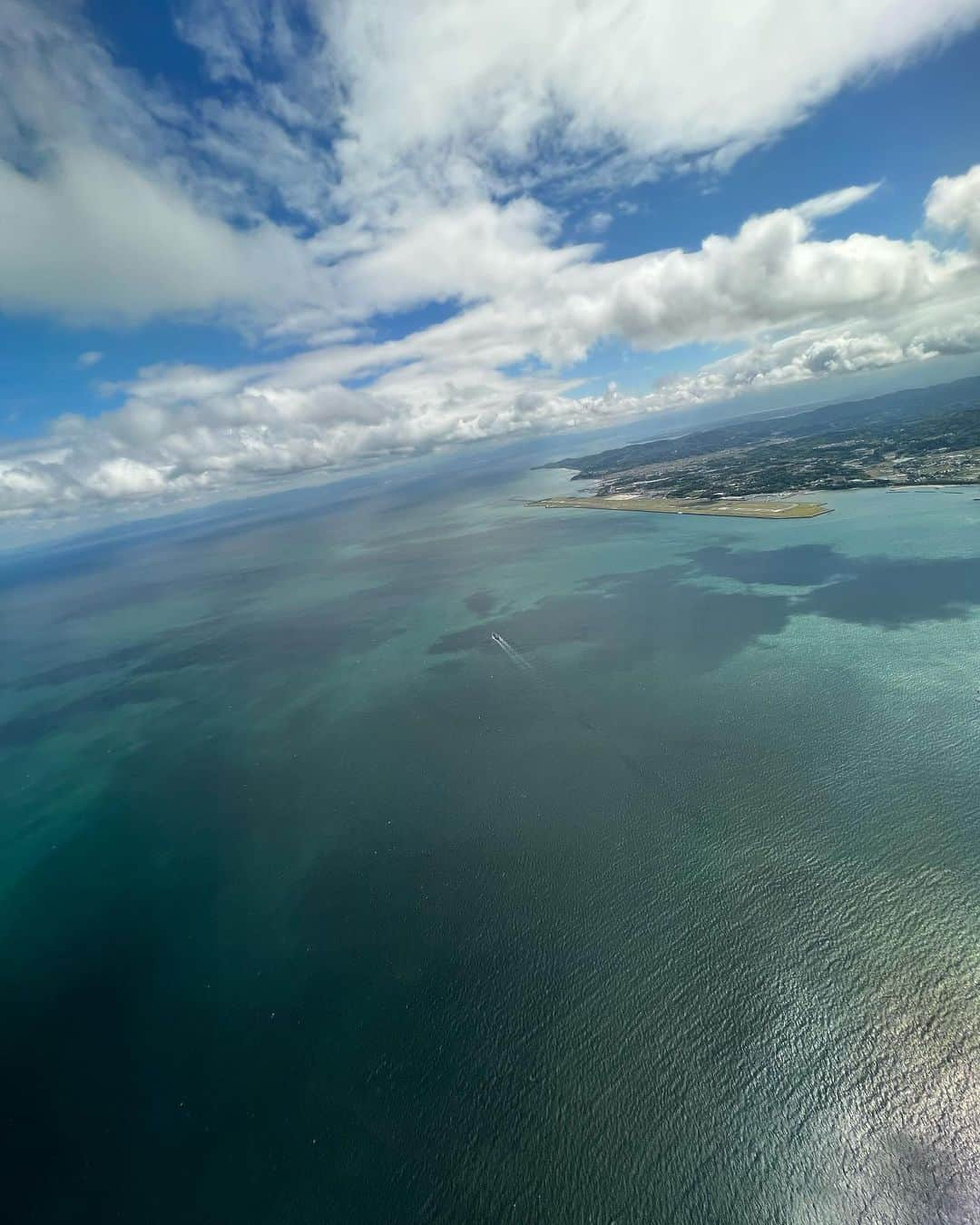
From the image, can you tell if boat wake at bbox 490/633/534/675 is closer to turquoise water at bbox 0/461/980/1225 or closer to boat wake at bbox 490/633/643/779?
boat wake at bbox 490/633/643/779

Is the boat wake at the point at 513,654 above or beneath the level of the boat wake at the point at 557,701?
beneath

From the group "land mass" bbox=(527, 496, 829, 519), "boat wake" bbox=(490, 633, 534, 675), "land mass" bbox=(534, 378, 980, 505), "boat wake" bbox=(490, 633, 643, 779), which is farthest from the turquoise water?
"land mass" bbox=(534, 378, 980, 505)

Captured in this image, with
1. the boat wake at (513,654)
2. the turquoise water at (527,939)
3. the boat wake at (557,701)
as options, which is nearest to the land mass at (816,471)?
Result: the turquoise water at (527,939)

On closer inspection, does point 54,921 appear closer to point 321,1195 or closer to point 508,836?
point 321,1195

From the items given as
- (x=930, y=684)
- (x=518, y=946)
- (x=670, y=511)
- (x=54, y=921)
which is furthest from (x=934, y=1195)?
(x=670, y=511)

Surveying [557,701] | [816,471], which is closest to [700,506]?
[816,471]

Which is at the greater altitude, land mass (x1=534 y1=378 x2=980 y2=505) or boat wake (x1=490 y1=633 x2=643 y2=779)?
land mass (x1=534 y1=378 x2=980 y2=505)

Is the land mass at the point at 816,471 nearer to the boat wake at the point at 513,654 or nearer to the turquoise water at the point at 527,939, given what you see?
the turquoise water at the point at 527,939

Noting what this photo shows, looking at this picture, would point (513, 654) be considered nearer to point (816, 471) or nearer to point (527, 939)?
point (527, 939)

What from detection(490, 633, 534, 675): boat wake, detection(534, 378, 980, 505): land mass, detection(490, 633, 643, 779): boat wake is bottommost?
detection(490, 633, 534, 675): boat wake
